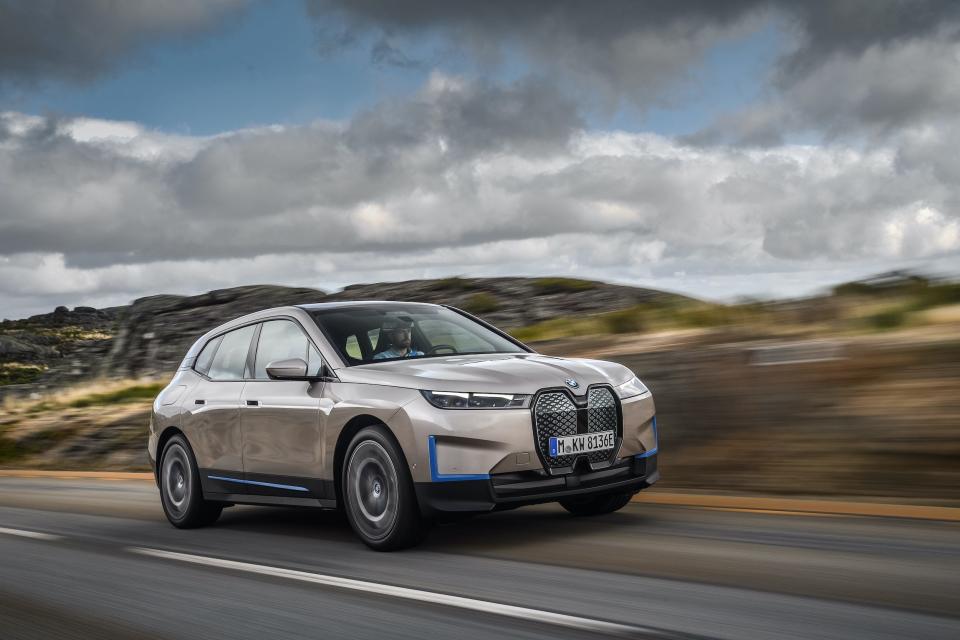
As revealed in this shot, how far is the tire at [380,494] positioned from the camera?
275 inches

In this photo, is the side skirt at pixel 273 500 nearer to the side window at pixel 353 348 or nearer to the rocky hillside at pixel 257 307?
the side window at pixel 353 348

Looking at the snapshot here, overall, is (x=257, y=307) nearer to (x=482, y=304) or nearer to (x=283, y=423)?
(x=482, y=304)

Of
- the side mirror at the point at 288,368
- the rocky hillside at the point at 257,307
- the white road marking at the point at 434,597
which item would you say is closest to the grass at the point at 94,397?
the rocky hillside at the point at 257,307

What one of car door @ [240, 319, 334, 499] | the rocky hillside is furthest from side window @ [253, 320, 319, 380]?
the rocky hillside

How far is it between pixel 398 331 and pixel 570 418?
172 centimetres

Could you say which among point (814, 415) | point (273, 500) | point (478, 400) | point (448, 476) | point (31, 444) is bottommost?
point (31, 444)

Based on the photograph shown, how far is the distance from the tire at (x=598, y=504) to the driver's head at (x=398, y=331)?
161 centimetres

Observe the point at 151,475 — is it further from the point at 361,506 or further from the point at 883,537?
the point at 883,537

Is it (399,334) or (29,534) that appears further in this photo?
(29,534)

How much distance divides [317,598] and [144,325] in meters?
32.5

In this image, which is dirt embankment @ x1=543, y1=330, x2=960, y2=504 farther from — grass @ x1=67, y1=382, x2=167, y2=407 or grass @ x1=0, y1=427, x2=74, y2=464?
grass @ x1=67, y1=382, x2=167, y2=407

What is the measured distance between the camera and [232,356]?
9.15 metres

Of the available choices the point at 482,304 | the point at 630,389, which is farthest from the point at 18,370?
the point at 630,389

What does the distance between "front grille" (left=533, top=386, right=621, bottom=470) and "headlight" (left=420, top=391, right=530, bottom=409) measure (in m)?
0.11
